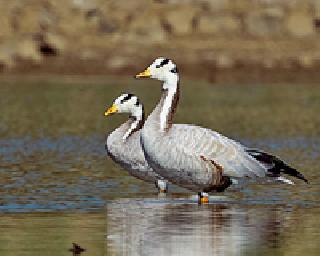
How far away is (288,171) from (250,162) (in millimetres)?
462

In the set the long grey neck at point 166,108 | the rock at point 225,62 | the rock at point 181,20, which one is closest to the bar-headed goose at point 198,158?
the long grey neck at point 166,108

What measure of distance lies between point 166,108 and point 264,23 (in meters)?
35.0

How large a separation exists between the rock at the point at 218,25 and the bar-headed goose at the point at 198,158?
34255 mm

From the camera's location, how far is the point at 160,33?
50625mm

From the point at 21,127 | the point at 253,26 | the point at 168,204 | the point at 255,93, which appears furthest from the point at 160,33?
the point at 168,204

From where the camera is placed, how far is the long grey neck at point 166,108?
17.2 metres

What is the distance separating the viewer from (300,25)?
51938 millimetres

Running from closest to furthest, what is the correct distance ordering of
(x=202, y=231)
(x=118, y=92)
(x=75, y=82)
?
(x=202, y=231) → (x=118, y=92) → (x=75, y=82)

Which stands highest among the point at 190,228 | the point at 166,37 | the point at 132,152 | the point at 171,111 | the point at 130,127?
the point at 166,37

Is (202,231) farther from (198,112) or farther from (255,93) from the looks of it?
(255,93)

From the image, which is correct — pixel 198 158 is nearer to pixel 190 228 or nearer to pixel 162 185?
pixel 190 228

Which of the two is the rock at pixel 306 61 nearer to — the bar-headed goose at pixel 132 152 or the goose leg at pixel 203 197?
the bar-headed goose at pixel 132 152

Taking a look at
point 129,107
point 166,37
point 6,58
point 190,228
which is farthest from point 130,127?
point 166,37

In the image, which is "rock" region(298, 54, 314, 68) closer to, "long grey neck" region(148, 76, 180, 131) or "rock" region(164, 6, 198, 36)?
"rock" region(164, 6, 198, 36)
